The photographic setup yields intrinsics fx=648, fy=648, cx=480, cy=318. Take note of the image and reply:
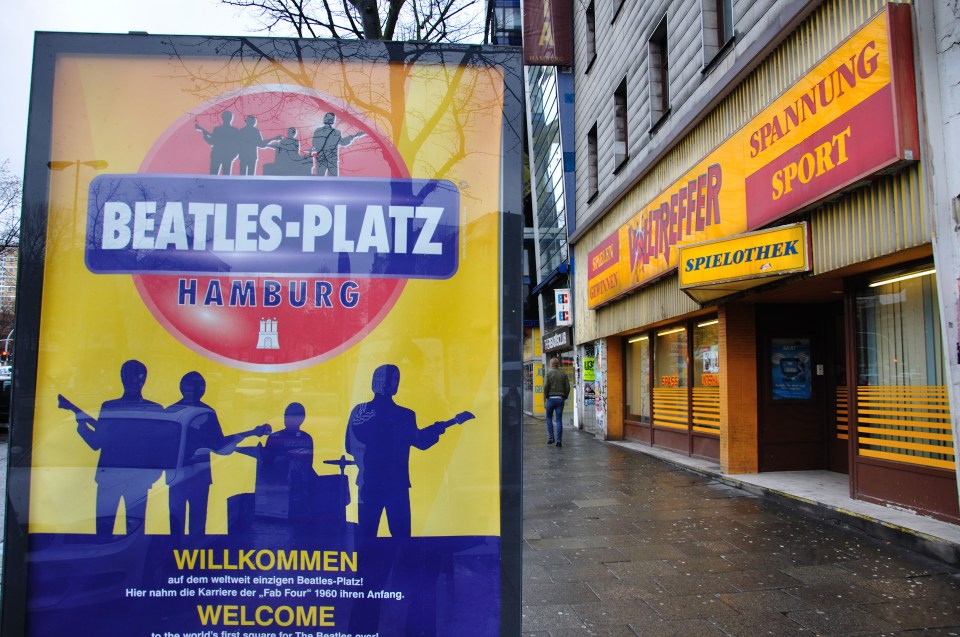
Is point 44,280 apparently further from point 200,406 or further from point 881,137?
point 881,137

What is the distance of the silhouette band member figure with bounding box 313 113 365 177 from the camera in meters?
2.32

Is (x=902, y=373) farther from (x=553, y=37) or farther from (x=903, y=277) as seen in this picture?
(x=553, y=37)

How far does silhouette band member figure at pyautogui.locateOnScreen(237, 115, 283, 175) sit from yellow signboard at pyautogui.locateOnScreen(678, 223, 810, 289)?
671cm

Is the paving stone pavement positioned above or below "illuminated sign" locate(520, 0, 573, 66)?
below

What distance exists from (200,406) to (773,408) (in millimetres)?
9268

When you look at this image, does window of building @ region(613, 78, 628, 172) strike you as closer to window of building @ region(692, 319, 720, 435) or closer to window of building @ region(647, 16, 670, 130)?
window of building @ region(647, 16, 670, 130)

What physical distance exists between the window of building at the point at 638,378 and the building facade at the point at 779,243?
3.3 inches

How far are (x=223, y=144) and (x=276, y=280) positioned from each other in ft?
1.75

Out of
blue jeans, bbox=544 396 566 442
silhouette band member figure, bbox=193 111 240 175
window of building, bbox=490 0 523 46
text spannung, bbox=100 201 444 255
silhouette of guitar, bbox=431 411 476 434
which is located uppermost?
window of building, bbox=490 0 523 46

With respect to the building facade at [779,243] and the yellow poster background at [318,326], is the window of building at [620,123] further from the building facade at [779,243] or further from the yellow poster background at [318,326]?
the yellow poster background at [318,326]

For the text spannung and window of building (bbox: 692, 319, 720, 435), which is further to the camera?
window of building (bbox: 692, 319, 720, 435)

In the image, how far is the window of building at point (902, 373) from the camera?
634cm

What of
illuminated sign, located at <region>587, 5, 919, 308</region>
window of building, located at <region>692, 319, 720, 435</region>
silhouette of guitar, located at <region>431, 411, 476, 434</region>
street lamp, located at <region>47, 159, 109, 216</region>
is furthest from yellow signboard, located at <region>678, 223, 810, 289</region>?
street lamp, located at <region>47, 159, 109, 216</region>

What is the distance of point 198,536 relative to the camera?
2.19 meters
